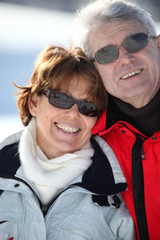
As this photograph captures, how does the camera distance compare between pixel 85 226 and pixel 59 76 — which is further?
pixel 59 76

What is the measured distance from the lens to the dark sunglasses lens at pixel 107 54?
2068 millimetres

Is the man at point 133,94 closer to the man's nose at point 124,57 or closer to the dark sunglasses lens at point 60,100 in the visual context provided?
the man's nose at point 124,57

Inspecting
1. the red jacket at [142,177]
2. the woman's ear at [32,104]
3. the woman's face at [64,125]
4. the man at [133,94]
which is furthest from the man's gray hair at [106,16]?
the red jacket at [142,177]

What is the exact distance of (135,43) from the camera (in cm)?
203

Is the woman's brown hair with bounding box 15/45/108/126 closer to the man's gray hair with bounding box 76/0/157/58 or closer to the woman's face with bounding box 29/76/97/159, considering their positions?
the woman's face with bounding box 29/76/97/159

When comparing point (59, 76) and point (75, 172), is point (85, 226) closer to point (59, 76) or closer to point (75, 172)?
point (75, 172)

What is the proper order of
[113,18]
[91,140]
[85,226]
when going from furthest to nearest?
[91,140]
[113,18]
[85,226]

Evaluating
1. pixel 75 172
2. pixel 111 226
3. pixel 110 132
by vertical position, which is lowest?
pixel 111 226

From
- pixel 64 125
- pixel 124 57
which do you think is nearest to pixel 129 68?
pixel 124 57

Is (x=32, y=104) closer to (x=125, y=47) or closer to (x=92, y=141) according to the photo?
(x=92, y=141)

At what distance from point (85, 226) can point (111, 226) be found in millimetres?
200

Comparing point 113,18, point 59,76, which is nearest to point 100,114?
point 59,76

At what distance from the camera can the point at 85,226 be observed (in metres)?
1.78

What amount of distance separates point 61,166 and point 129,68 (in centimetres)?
93
